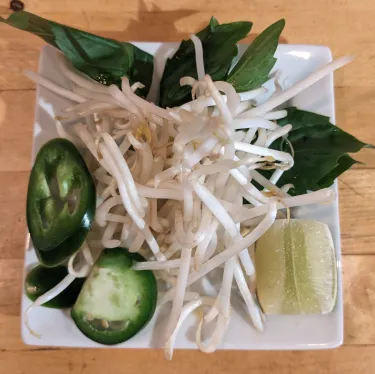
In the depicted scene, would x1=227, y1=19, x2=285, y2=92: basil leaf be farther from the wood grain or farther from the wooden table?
the wood grain

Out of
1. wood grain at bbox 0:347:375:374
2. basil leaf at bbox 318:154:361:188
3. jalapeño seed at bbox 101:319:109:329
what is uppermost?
basil leaf at bbox 318:154:361:188

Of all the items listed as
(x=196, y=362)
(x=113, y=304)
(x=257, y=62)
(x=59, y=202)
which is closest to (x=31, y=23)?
(x=59, y=202)

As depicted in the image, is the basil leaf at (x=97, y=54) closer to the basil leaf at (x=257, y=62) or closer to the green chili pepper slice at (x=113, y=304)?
the basil leaf at (x=257, y=62)

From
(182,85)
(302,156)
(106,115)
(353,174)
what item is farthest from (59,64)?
(353,174)

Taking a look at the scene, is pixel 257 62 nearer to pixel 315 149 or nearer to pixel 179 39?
pixel 315 149

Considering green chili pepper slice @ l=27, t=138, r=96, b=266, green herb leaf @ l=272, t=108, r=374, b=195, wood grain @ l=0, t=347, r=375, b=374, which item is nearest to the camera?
green chili pepper slice @ l=27, t=138, r=96, b=266

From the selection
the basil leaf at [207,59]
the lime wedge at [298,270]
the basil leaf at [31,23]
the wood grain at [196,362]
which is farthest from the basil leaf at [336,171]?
the basil leaf at [31,23]

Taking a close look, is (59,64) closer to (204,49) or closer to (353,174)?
(204,49)

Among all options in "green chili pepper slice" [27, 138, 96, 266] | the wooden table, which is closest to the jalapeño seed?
"green chili pepper slice" [27, 138, 96, 266]
